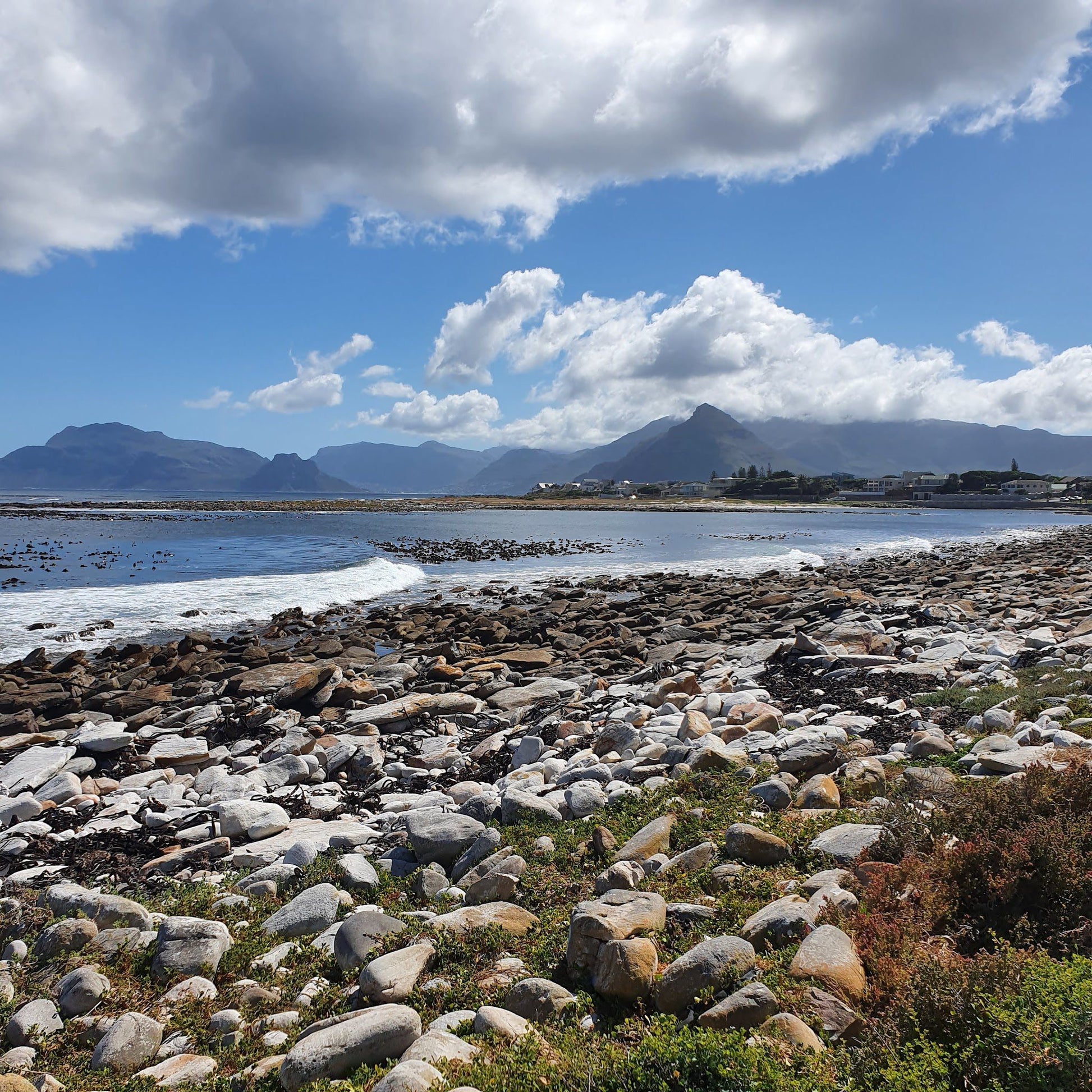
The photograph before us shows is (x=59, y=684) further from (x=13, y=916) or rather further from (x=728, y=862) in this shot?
(x=728, y=862)

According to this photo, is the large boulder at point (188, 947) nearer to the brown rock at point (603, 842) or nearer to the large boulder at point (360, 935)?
the large boulder at point (360, 935)

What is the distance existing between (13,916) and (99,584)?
29.8 metres

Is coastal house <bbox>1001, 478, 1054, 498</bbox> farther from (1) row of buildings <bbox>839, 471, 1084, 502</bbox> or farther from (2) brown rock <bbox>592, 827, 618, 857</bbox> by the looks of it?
(2) brown rock <bbox>592, 827, 618, 857</bbox>

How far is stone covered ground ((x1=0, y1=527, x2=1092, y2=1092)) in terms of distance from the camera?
3.45m

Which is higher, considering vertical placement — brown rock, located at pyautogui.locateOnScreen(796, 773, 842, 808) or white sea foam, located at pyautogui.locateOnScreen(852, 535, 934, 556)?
brown rock, located at pyautogui.locateOnScreen(796, 773, 842, 808)

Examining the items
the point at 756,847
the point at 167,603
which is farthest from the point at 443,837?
the point at 167,603

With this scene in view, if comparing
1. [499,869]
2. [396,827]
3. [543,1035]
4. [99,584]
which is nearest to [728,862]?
[499,869]

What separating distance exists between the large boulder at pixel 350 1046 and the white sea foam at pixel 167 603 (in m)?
18.9

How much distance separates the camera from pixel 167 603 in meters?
26.2

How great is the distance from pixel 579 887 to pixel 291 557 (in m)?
42.2

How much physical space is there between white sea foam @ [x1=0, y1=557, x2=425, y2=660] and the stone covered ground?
30.2 ft

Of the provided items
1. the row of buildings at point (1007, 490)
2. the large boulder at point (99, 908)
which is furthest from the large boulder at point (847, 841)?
the row of buildings at point (1007, 490)

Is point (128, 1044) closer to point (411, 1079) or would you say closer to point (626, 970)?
point (411, 1079)

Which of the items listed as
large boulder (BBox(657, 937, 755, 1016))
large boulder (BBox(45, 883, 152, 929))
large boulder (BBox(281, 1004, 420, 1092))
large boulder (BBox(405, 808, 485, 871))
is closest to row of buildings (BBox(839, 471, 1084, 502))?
large boulder (BBox(405, 808, 485, 871))
